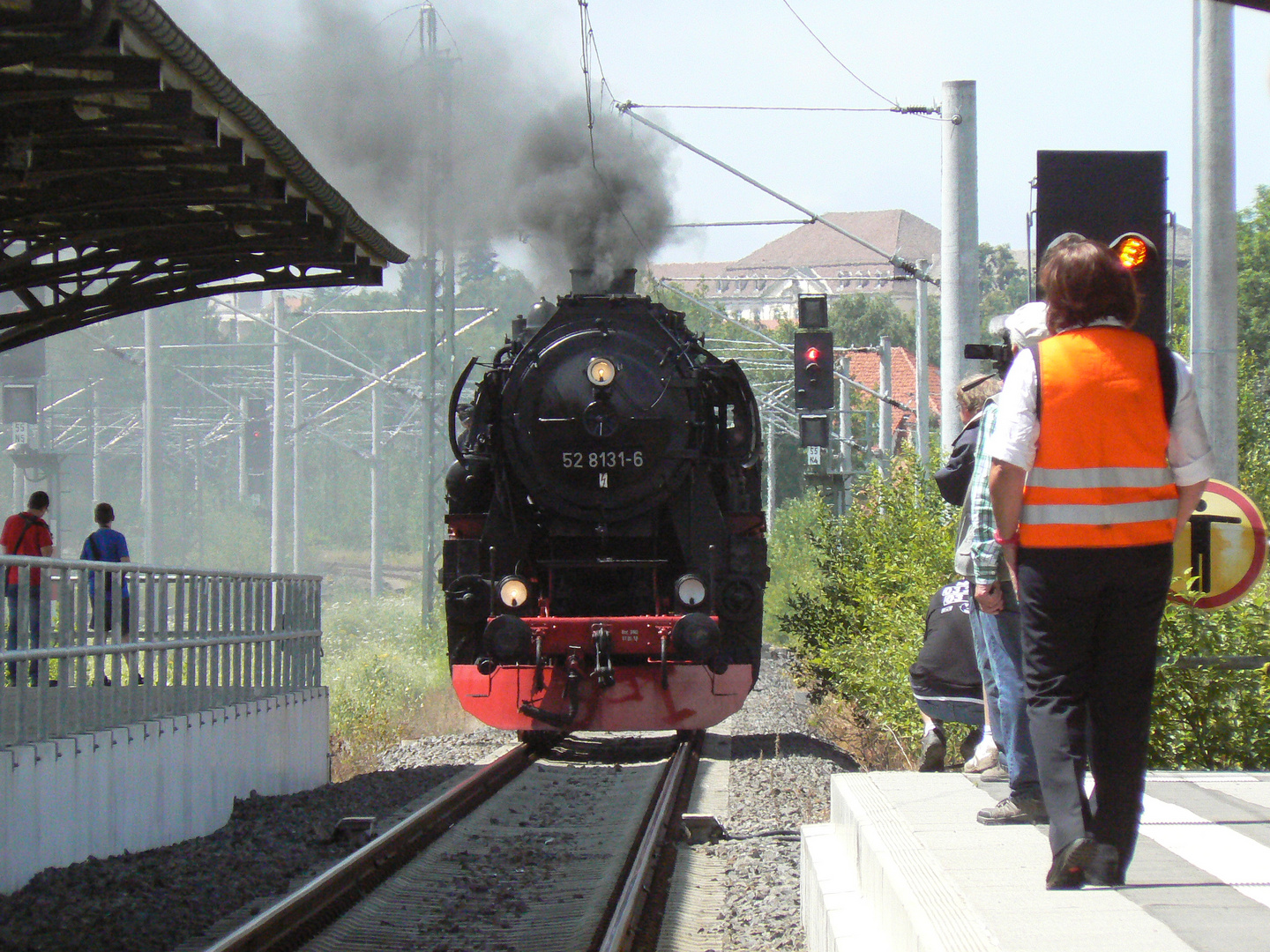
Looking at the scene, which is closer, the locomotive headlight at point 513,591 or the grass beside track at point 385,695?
the locomotive headlight at point 513,591

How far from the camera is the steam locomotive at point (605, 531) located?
37.9ft

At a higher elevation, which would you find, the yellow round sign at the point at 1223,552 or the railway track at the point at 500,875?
the yellow round sign at the point at 1223,552

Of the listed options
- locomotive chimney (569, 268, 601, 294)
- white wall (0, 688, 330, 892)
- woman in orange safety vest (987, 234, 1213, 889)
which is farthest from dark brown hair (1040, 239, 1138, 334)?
locomotive chimney (569, 268, 601, 294)

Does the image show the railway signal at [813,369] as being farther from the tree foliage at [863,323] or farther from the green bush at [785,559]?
the tree foliage at [863,323]

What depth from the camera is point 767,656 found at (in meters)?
25.9

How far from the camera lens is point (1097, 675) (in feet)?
13.3

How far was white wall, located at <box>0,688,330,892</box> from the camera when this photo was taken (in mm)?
6867

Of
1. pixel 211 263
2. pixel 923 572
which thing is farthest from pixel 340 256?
pixel 923 572

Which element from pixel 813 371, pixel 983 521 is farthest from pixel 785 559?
pixel 983 521

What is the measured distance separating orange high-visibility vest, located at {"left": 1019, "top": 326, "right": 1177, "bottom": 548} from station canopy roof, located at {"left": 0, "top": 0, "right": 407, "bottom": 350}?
348cm

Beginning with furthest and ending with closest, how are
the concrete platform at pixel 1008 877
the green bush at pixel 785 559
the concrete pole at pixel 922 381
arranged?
the green bush at pixel 785 559 < the concrete pole at pixel 922 381 < the concrete platform at pixel 1008 877

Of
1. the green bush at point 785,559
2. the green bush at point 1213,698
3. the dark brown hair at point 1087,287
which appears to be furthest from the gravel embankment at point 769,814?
the green bush at point 785,559

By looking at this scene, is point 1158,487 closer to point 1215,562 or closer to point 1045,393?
point 1045,393

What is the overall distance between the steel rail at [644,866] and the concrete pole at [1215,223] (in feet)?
11.5
